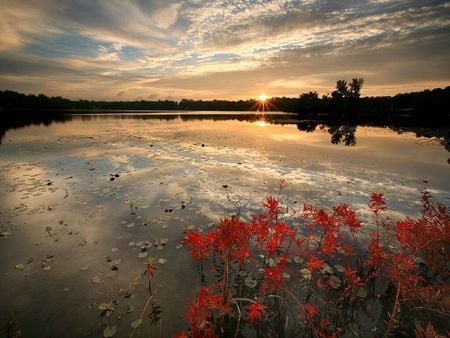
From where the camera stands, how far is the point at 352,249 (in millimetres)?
7633

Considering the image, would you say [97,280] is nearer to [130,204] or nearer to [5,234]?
[130,204]

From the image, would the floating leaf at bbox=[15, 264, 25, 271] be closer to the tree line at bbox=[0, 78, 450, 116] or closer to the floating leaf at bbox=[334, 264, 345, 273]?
the floating leaf at bbox=[334, 264, 345, 273]

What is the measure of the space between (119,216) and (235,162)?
10879mm

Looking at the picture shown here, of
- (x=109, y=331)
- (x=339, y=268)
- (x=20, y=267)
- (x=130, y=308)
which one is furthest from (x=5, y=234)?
(x=339, y=268)

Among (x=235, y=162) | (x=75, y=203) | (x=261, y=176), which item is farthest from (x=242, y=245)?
(x=235, y=162)

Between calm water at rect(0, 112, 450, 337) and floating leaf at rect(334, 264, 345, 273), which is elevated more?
calm water at rect(0, 112, 450, 337)

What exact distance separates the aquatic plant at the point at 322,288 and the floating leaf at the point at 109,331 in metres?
1.45

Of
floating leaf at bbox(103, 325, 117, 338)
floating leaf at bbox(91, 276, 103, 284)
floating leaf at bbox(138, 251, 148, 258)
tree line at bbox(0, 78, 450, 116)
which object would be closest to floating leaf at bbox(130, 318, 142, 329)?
floating leaf at bbox(103, 325, 117, 338)

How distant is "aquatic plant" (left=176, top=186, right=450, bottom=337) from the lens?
→ 191 inches

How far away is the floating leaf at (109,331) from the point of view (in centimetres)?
477

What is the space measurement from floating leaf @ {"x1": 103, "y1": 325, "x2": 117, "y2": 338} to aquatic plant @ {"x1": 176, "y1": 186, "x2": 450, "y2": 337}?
1.45m

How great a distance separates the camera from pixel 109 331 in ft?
15.9

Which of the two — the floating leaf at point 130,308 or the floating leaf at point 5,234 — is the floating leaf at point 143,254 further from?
the floating leaf at point 5,234

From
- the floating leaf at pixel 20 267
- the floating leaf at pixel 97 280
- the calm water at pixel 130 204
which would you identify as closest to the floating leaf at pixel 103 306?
the calm water at pixel 130 204
